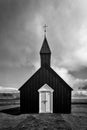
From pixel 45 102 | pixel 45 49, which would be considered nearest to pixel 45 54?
pixel 45 49

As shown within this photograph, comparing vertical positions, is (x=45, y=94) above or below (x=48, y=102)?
above

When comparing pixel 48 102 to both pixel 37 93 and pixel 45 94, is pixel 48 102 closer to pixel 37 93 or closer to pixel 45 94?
pixel 45 94

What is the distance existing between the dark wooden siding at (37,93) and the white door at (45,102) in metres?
0.52

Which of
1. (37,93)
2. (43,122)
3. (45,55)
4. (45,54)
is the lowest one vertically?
(43,122)

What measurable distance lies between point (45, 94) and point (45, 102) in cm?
100

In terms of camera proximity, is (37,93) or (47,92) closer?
(37,93)

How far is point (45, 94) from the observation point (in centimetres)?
1634

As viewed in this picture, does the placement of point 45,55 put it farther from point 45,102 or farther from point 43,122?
point 43,122

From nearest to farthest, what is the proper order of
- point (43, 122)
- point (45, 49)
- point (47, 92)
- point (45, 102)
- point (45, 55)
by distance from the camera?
point (43, 122) < point (45, 102) < point (47, 92) < point (45, 55) < point (45, 49)

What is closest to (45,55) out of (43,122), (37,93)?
(37,93)

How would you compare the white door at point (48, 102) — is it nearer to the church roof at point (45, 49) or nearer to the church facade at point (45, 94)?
the church facade at point (45, 94)

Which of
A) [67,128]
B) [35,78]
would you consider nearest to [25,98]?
[35,78]

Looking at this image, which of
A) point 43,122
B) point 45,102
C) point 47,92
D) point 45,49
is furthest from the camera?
point 45,49

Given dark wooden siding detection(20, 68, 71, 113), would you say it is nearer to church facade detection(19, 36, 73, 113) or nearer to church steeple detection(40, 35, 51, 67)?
church facade detection(19, 36, 73, 113)
